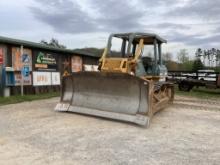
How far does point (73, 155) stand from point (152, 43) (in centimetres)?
553

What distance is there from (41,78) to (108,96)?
25.6 feet

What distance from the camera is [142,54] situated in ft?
29.1

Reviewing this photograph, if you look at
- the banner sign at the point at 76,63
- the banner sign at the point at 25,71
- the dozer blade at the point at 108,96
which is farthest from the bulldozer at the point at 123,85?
the banner sign at the point at 76,63

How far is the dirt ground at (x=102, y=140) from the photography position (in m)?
4.54

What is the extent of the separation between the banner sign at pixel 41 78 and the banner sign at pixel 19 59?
757 mm

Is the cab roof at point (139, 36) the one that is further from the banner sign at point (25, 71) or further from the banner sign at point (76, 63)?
the banner sign at point (76, 63)

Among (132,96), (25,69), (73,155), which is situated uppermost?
(25,69)

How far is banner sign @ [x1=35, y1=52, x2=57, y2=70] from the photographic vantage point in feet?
47.5

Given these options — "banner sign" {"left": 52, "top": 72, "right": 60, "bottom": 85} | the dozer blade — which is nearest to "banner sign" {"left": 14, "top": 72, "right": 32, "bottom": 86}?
"banner sign" {"left": 52, "top": 72, "right": 60, "bottom": 85}

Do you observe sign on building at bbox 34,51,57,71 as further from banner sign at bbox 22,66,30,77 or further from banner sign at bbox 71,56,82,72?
banner sign at bbox 71,56,82,72

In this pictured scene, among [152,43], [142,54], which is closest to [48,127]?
[142,54]

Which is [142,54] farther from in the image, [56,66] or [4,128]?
[56,66]

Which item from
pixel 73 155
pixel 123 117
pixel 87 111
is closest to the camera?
pixel 73 155

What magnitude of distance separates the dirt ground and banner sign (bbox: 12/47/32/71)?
17.4ft
